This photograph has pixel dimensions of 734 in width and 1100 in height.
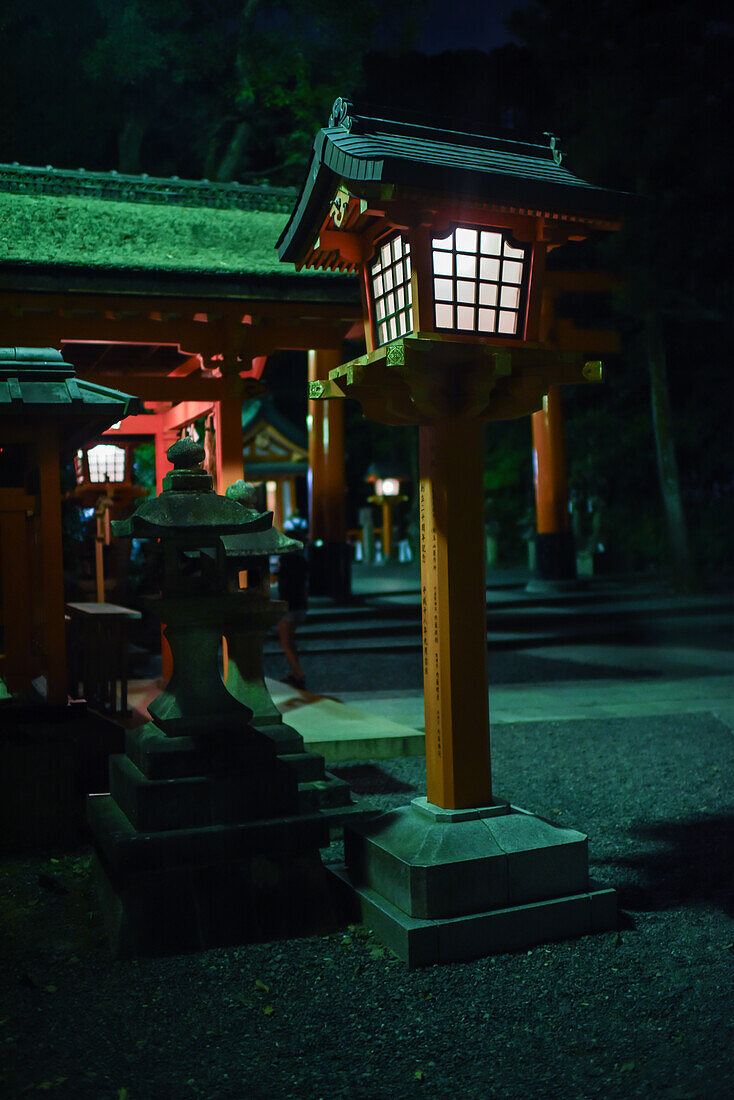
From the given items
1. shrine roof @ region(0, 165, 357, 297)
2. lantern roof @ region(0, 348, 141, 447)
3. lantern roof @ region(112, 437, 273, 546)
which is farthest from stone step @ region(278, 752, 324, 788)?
shrine roof @ region(0, 165, 357, 297)

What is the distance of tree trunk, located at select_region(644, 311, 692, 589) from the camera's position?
2184 cm

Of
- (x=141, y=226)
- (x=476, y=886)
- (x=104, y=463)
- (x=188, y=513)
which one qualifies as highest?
(x=141, y=226)

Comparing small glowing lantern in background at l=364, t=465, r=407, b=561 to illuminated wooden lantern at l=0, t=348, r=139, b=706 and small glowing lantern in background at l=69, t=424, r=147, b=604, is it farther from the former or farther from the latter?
illuminated wooden lantern at l=0, t=348, r=139, b=706

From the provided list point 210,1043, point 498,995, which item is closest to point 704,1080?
point 498,995

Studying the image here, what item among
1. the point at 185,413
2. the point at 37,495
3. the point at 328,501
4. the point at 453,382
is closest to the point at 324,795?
the point at 453,382

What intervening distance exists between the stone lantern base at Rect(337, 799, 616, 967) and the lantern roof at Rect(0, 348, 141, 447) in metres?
3.31

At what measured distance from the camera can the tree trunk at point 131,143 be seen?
70.7ft

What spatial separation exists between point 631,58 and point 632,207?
67.8 feet

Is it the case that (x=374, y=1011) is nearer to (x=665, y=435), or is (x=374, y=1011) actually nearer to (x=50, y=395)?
(x=50, y=395)

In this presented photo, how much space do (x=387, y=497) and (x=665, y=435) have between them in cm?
1562

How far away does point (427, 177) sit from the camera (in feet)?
12.9

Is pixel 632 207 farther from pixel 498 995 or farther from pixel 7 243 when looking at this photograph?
pixel 7 243

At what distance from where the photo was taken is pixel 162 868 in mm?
4172

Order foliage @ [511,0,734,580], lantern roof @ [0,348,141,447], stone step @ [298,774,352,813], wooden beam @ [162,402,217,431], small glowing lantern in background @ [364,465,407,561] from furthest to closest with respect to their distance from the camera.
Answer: small glowing lantern in background @ [364,465,407,561]
foliage @ [511,0,734,580]
wooden beam @ [162,402,217,431]
lantern roof @ [0,348,141,447]
stone step @ [298,774,352,813]
